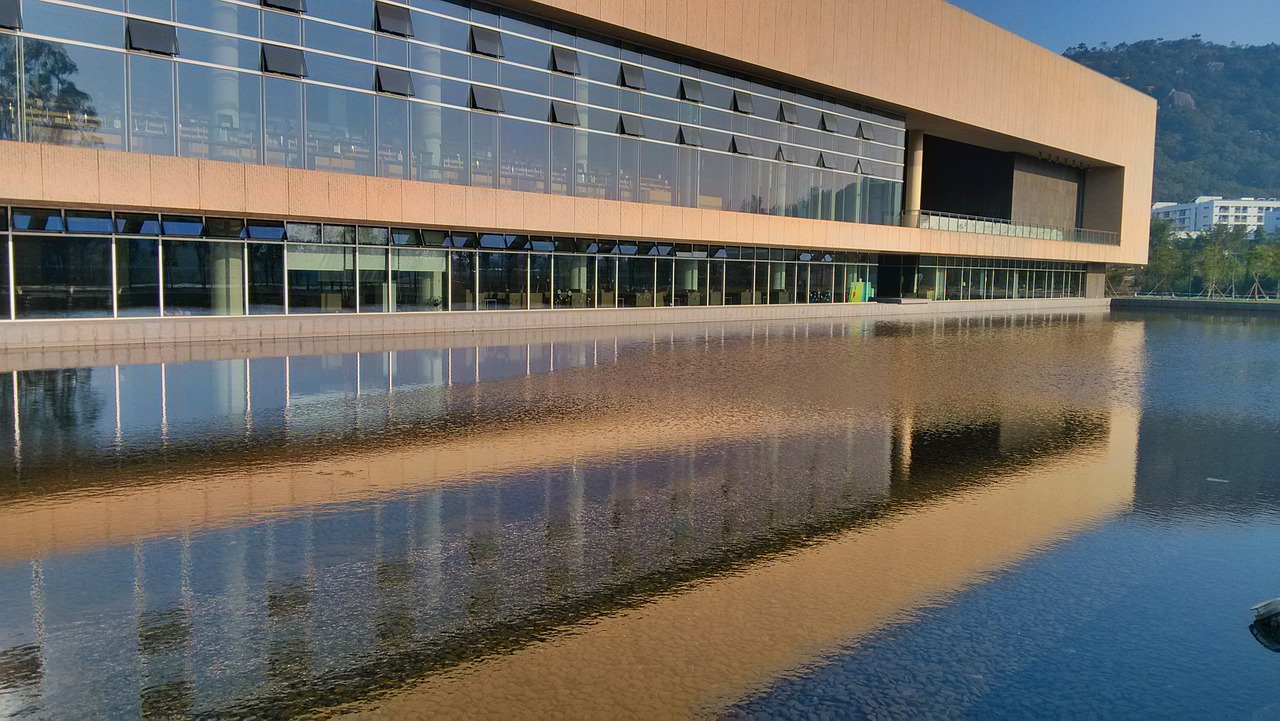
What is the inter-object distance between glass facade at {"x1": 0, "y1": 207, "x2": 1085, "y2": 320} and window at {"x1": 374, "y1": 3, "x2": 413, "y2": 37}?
629 centimetres

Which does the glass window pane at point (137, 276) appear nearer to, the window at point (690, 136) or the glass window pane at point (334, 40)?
the glass window pane at point (334, 40)

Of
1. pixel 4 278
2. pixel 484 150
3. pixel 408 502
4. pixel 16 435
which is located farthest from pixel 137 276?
pixel 408 502

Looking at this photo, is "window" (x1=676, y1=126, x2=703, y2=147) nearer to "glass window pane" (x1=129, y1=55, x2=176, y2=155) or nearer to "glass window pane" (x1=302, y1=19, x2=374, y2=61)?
"glass window pane" (x1=302, y1=19, x2=374, y2=61)

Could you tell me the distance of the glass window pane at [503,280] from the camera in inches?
1298

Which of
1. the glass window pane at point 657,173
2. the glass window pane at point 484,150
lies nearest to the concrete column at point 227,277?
the glass window pane at point 484,150

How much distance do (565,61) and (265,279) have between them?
1392 centimetres

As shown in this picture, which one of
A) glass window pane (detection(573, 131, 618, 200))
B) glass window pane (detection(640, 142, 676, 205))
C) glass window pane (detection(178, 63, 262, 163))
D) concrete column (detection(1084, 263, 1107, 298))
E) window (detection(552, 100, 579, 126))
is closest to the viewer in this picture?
glass window pane (detection(178, 63, 262, 163))

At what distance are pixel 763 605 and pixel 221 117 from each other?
25062mm

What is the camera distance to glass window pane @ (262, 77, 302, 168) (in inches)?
1049

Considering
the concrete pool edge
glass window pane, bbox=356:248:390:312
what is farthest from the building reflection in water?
glass window pane, bbox=356:248:390:312

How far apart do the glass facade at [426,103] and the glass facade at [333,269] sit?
2107mm

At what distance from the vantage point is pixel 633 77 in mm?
36438

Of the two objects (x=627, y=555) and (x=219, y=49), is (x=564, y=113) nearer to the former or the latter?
(x=219, y=49)

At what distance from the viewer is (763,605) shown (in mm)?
5910
